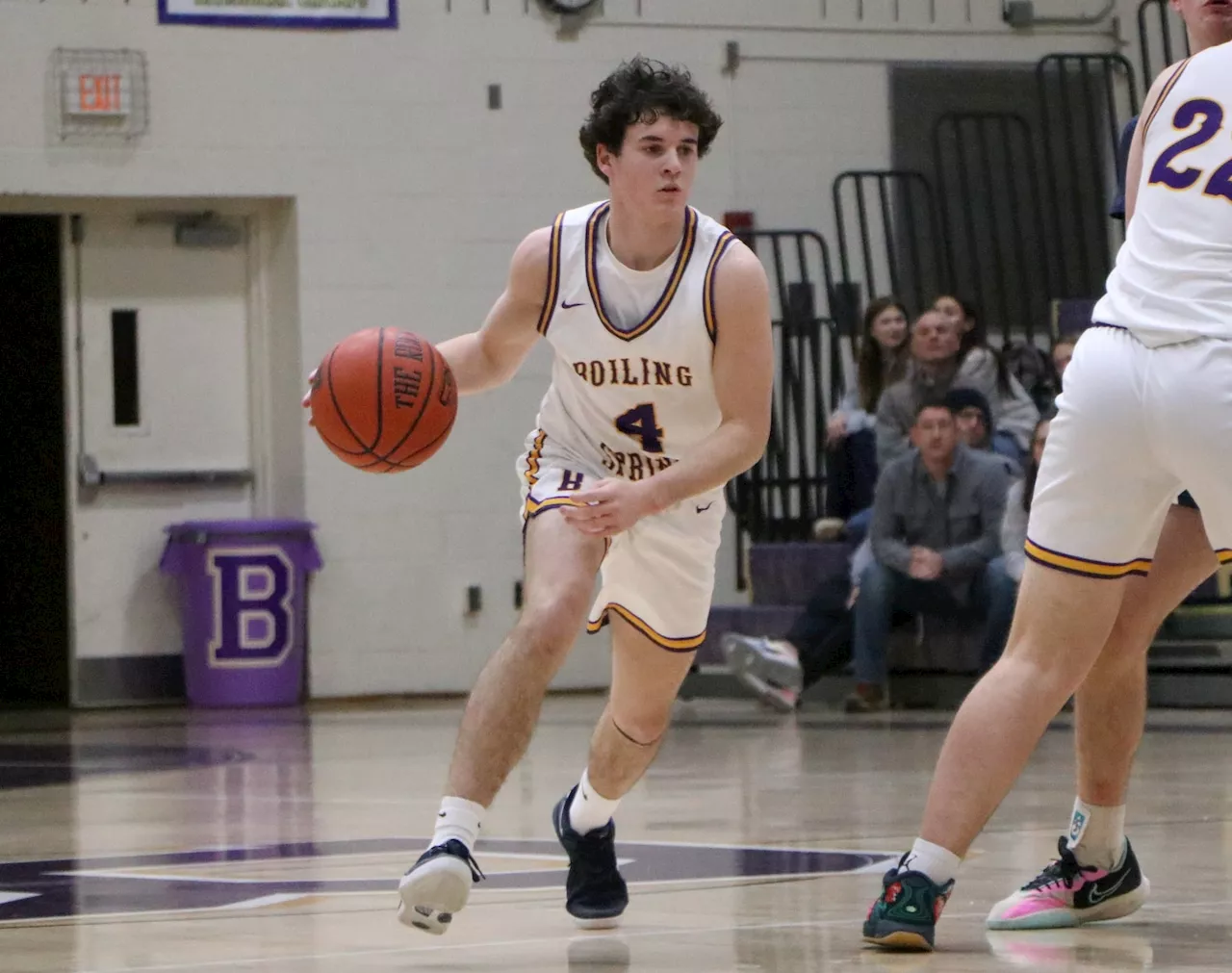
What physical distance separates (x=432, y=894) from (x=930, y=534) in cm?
631

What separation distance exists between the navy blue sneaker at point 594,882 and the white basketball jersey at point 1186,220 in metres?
1.37

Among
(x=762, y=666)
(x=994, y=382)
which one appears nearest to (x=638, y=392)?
(x=762, y=666)

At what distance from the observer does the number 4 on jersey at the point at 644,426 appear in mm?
4211

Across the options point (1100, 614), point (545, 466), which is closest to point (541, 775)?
point (545, 466)

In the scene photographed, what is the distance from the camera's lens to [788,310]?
38.8 ft

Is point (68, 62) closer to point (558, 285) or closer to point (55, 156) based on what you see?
point (55, 156)

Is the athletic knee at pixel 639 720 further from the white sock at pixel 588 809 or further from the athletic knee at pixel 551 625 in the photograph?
the athletic knee at pixel 551 625

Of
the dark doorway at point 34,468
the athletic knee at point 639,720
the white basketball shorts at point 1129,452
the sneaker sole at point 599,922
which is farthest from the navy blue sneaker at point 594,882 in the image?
the dark doorway at point 34,468

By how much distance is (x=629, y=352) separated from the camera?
4152 millimetres

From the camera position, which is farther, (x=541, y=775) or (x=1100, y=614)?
(x=541, y=775)

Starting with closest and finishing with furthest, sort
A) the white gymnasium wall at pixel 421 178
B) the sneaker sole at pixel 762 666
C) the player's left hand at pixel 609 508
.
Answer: the player's left hand at pixel 609 508 < the sneaker sole at pixel 762 666 < the white gymnasium wall at pixel 421 178

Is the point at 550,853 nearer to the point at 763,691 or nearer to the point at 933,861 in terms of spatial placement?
the point at 933,861

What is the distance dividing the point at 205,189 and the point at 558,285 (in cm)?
768

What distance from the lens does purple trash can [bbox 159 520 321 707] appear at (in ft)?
37.4
